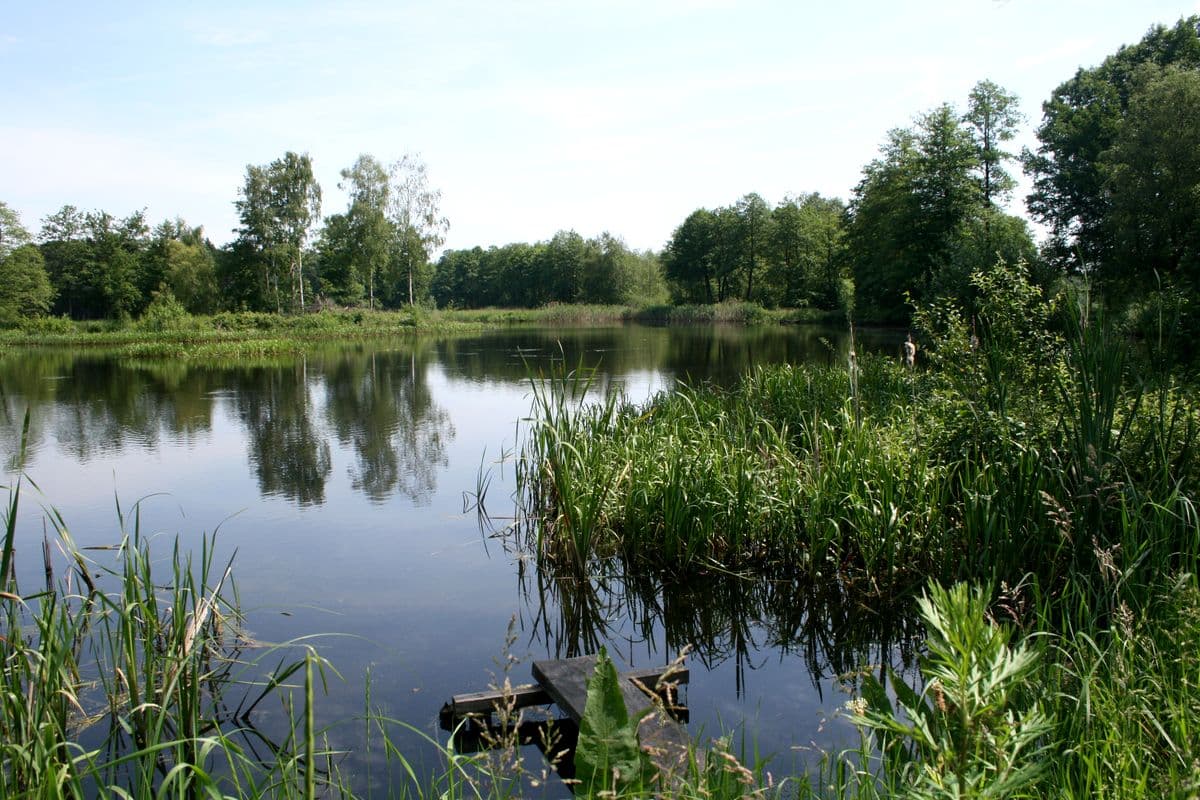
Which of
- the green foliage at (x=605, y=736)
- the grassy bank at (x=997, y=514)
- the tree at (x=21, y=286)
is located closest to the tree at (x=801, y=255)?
the tree at (x=21, y=286)

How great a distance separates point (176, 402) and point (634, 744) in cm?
1819

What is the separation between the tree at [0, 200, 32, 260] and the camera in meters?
43.1

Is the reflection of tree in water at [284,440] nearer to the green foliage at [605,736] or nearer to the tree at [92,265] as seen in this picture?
the green foliage at [605,736]

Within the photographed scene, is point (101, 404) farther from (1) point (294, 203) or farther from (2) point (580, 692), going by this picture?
(1) point (294, 203)

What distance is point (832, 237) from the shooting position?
63.3 meters

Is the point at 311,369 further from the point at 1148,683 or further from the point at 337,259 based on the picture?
the point at 337,259

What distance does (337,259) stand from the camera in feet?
178

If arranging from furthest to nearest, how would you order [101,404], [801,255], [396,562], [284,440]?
1. [801,255]
2. [101,404]
3. [284,440]
4. [396,562]

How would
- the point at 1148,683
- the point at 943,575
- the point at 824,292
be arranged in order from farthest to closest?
the point at 824,292, the point at 943,575, the point at 1148,683

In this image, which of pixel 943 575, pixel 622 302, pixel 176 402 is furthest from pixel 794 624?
pixel 622 302

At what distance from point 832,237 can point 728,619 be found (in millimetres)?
62171

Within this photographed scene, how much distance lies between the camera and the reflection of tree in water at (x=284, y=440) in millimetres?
9883

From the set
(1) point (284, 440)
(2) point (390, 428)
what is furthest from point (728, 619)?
(2) point (390, 428)

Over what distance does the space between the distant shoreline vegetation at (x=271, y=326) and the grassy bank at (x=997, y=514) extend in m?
29.3
